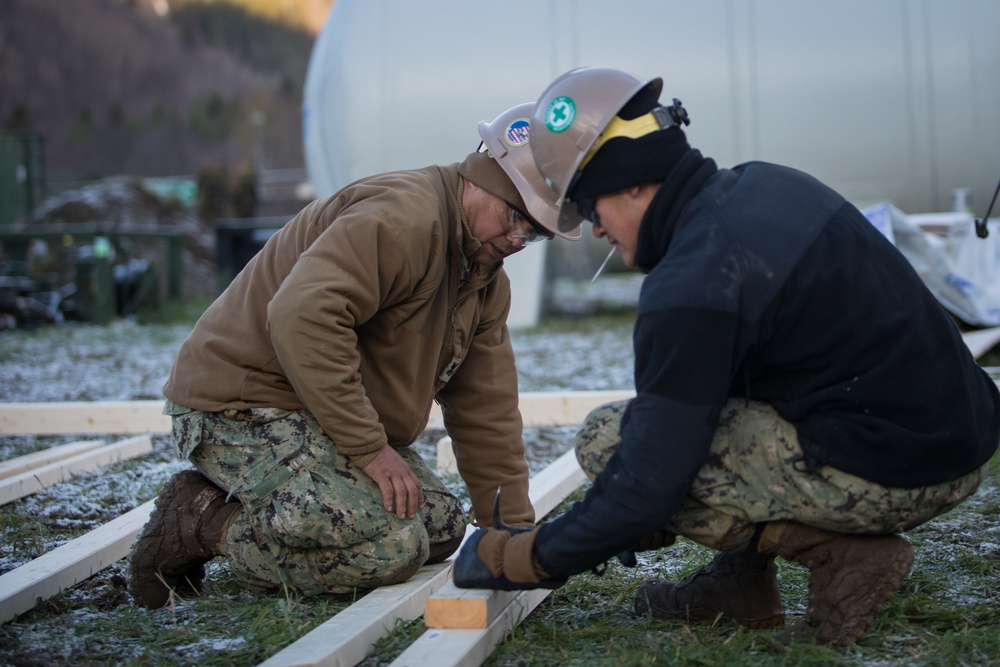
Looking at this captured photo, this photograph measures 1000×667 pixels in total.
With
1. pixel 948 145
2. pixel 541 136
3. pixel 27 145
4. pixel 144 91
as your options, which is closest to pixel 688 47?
pixel 948 145

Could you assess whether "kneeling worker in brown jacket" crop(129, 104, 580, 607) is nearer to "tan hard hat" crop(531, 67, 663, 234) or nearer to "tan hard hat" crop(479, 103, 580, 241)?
"tan hard hat" crop(479, 103, 580, 241)

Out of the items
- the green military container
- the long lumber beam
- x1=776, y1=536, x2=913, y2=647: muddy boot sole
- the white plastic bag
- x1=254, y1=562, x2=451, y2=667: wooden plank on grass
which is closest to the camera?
x1=254, y1=562, x2=451, y2=667: wooden plank on grass

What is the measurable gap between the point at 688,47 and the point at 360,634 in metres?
6.51

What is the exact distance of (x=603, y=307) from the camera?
1008cm

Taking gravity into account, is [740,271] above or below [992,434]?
above

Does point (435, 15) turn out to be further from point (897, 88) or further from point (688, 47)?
point (897, 88)

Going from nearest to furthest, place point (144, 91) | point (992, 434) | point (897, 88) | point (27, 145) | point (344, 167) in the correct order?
point (992, 434)
point (897, 88)
point (344, 167)
point (27, 145)
point (144, 91)

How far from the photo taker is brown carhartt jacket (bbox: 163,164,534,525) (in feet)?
7.30

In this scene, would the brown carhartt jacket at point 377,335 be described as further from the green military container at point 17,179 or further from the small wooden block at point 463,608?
the green military container at point 17,179

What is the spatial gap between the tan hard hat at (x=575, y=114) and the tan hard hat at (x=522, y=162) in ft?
0.74

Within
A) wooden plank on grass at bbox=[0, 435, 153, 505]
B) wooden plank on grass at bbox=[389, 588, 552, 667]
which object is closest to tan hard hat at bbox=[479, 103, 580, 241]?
wooden plank on grass at bbox=[389, 588, 552, 667]

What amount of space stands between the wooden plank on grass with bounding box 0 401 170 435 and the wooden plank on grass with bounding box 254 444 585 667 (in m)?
2.26

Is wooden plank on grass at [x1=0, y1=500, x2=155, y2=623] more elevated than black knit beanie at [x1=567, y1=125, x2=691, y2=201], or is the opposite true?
black knit beanie at [x1=567, y1=125, x2=691, y2=201]

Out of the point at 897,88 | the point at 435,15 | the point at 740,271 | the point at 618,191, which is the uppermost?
the point at 435,15
